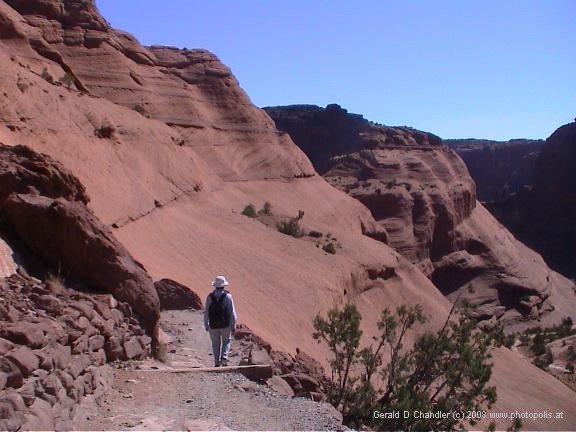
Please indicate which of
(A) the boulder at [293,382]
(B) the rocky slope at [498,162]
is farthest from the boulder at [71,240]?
(B) the rocky slope at [498,162]

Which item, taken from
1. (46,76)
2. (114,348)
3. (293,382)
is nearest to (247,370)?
(293,382)

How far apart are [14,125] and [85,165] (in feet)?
7.70

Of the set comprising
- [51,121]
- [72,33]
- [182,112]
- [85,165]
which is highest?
[72,33]

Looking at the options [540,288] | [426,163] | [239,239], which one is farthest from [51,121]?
[426,163]

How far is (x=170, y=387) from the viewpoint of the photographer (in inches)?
290

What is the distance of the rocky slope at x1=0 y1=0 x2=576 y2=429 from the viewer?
1842 centimetres

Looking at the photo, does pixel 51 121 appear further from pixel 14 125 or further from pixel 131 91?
pixel 131 91

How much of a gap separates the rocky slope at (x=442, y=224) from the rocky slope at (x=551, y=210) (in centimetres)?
1296

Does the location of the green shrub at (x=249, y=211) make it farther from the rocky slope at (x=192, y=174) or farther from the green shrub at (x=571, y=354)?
the green shrub at (x=571, y=354)

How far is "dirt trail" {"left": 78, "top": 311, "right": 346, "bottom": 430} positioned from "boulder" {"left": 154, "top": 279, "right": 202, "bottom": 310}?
363 cm

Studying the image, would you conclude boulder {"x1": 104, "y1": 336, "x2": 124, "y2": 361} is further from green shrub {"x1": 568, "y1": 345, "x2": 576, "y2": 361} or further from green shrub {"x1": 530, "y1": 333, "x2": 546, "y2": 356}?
green shrub {"x1": 530, "y1": 333, "x2": 546, "y2": 356}

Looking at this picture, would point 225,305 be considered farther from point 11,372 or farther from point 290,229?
point 290,229

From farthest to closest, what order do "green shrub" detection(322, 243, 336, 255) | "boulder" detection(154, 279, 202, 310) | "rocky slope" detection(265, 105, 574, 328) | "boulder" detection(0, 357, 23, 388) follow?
"rocky slope" detection(265, 105, 574, 328) < "green shrub" detection(322, 243, 336, 255) < "boulder" detection(154, 279, 202, 310) < "boulder" detection(0, 357, 23, 388)

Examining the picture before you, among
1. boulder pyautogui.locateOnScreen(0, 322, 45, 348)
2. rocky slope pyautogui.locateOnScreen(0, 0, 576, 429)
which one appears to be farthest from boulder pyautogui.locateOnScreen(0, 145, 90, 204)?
rocky slope pyautogui.locateOnScreen(0, 0, 576, 429)
